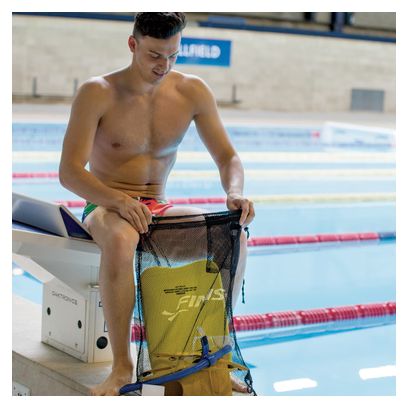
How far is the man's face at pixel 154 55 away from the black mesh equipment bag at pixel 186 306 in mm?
536

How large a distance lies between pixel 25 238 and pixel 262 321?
1855 mm

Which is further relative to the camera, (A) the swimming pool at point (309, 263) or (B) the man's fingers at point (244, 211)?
(A) the swimming pool at point (309, 263)

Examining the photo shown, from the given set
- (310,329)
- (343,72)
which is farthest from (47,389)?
(343,72)

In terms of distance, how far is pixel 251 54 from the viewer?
1872 centimetres

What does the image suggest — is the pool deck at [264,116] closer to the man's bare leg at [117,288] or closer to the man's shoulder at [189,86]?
the man's shoulder at [189,86]

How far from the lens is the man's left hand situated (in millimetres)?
2670

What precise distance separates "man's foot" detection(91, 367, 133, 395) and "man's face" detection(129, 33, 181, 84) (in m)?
1.03

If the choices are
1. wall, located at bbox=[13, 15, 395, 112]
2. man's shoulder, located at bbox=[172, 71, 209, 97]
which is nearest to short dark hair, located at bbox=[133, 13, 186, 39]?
man's shoulder, located at bbox=[172, 71, 209, 97]

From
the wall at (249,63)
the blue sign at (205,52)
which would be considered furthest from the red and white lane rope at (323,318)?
the wall at (249,63)

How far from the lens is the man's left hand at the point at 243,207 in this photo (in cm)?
267

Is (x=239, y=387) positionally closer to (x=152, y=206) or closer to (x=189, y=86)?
(x=152, y=206)

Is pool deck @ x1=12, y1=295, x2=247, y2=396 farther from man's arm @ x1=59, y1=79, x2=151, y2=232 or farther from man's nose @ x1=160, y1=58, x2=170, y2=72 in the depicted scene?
man's nose @ x1=160, y1=58, x2=170, y2=72

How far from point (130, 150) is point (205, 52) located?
1507 cm

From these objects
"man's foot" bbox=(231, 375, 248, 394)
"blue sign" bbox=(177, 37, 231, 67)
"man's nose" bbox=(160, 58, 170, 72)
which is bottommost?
"man's foot" bbox=(231, 375, 248, 394)
